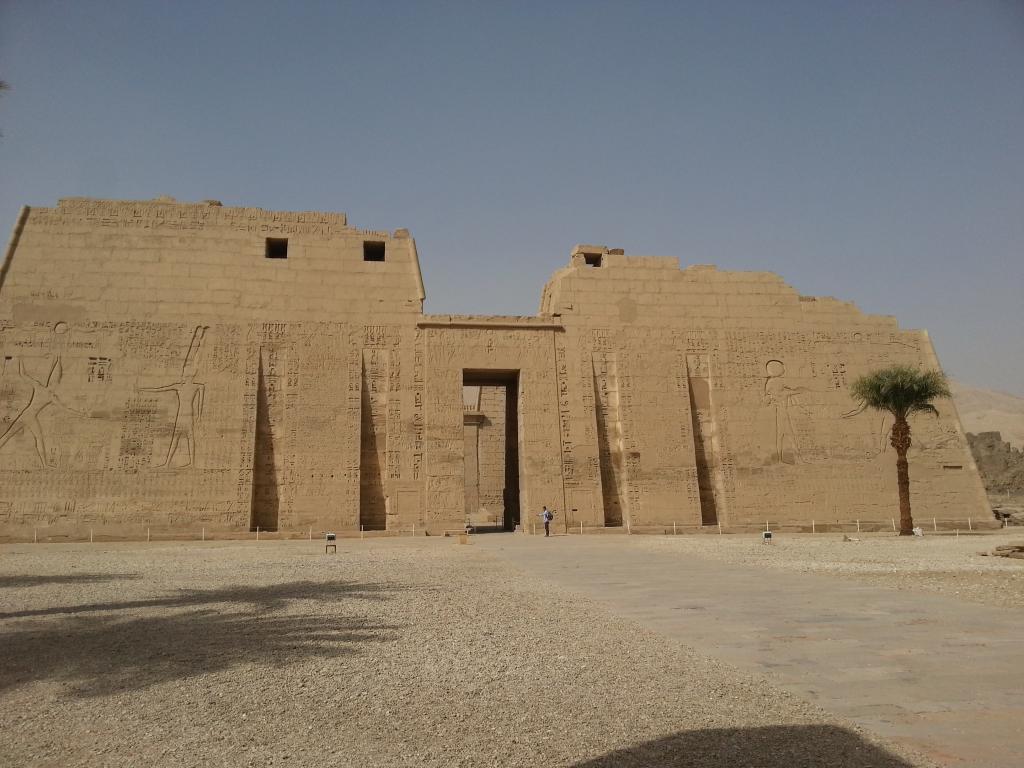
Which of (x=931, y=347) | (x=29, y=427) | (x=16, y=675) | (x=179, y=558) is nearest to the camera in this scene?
(x=16, y=675)

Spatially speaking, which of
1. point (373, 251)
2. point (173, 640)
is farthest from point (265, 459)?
point (173, 640)

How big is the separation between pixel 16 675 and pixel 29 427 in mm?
15283

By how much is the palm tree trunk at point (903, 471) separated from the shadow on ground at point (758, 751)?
15.2 metres

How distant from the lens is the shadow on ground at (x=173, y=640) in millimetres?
3852

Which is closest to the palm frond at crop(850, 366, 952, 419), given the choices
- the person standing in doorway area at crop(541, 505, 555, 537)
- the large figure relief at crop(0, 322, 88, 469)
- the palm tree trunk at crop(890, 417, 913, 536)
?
the palm tree trunk at crop(890, 417, 913, 536)

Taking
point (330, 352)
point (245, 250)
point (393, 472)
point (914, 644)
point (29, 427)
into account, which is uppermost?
point (245, 250)

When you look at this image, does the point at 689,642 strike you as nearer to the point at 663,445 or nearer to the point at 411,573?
the point at 411,573

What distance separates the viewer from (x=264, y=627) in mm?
5148

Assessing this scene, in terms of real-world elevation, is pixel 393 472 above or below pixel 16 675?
above

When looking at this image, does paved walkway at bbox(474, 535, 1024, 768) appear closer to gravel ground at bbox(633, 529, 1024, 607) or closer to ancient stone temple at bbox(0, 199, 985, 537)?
gravel ground at bbox(633, 529, 1024, 607)

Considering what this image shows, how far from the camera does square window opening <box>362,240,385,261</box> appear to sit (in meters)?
19.0

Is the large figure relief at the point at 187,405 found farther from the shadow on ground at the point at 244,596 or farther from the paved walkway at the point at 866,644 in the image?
the paved walkway at the point at 866,644

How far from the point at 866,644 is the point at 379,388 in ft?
48.5

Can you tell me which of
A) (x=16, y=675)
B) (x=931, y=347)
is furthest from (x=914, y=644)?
(x=931, y=347)
